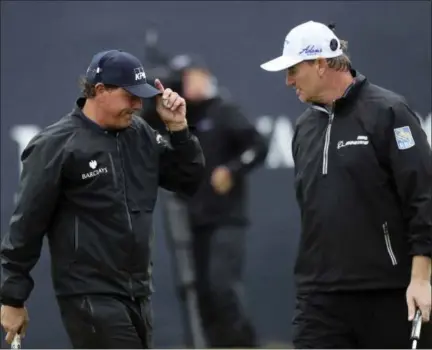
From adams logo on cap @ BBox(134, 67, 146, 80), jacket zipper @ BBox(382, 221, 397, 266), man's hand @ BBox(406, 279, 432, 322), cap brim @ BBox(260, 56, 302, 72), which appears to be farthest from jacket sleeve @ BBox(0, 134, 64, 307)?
man's hand @ BBox(406, 279, 432, 322)

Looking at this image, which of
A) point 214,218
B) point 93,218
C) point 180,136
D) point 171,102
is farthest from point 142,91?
point 214,218

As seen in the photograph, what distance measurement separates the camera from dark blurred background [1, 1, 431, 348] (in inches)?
247

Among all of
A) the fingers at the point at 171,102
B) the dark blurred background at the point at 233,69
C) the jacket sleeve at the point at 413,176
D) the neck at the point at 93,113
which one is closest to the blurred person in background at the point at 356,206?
the jacket sleeve at the point at 413,176

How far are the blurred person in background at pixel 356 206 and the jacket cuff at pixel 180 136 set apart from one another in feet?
1.46

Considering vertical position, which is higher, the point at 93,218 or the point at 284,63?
the point at 284,63

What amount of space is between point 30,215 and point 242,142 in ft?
6.85

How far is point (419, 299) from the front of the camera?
4.21 metres

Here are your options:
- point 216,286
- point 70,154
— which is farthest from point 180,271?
point 70,154

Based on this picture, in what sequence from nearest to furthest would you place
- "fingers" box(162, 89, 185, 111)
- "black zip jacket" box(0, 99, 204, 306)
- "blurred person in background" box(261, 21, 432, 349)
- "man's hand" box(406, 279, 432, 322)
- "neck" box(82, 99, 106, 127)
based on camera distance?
"man's hand" box(406, 279, 432, 322), "blurred person in background" box(261, 21, 432, 349), "black zip jacket" box(0, 99, 204, 306), "neck" box(82, 99, 106, 127), "fingers" box(162, 89, 185, 111)

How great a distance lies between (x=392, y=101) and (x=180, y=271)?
2.22m

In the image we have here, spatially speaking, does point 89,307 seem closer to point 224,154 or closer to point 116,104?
point 116,104

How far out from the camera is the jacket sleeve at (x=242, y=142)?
629 centimetres

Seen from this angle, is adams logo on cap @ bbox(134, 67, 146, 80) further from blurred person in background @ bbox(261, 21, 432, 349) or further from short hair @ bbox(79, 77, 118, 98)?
blurred person in background @ bbox(261, 21, 432, 349)

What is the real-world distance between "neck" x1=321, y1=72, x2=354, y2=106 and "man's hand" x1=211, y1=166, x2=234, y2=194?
186cm
